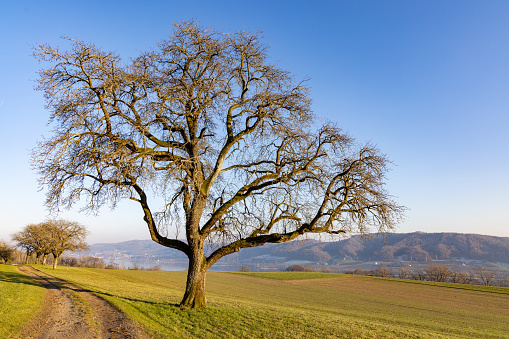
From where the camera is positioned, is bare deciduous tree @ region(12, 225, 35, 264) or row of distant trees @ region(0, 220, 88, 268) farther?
bare deciduous tree @ region(12, 225, 35, 264)

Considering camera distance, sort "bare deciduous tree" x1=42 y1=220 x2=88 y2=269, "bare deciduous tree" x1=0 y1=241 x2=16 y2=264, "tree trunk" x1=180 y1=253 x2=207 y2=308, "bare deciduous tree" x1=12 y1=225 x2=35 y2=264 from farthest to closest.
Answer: "bare deciduous tree" x1=0 y1=241 x2=16 y2=264 < "bare deciduous tree" x1=12 y1=225 x2=35 y2=264 < "bare deciduous tree" x1=42 y1=220 x2=88 y2=269 < "tree trunk" x1=180 y1=253 x2=207 y2=308

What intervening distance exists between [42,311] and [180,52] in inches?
485

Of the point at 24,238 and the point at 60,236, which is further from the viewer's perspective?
the point at 24,238

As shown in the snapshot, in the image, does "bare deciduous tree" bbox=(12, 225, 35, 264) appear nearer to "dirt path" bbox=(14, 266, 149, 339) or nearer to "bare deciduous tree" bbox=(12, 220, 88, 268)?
"bare deciduous tree" bbox=(12, 220, 88, 268)

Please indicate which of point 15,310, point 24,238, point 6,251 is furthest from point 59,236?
point 15,310

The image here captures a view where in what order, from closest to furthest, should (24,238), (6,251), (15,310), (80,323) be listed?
(80,323) → (15,310) → (24,238) → (6,251)

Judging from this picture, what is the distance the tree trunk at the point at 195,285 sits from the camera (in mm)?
12914

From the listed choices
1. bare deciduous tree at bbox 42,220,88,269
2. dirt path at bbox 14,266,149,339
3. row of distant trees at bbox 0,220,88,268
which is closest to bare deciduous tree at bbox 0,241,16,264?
row of distant trees at bbox 0,220,88,268

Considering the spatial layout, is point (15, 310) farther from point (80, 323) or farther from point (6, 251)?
point (6, 251)

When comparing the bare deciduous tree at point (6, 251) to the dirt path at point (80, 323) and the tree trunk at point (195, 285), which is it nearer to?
the dirt path at point (80, 323)

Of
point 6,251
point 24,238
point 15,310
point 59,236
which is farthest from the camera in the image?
point 6,251

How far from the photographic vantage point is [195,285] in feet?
43.1

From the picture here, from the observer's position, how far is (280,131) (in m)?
13.8

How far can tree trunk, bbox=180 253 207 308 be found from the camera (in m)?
12.9
